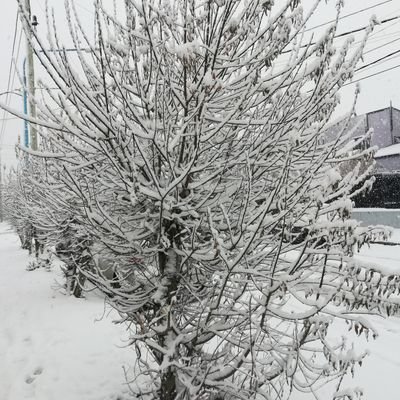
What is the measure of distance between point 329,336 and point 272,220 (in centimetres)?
494

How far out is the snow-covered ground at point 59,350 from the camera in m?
4.67

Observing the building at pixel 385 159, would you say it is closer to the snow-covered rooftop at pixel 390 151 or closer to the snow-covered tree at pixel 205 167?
the snow-covered rooftop at pixel 390 151

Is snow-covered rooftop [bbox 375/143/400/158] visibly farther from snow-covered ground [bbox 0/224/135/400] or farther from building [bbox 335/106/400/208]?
snow-covered ground [bbox 0/224/135/400]

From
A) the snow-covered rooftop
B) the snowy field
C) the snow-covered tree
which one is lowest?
the snowy field

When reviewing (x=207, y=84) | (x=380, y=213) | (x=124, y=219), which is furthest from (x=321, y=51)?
(x=380, y=213)

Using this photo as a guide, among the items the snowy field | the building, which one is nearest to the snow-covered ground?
the snowy field

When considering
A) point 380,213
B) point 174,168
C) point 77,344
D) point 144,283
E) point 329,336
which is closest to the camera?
point 174,168

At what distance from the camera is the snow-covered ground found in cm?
467

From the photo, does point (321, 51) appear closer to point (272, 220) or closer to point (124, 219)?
point (272, 220)

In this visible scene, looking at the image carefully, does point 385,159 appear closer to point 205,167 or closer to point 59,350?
point 59,350

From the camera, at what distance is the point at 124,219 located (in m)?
3.17

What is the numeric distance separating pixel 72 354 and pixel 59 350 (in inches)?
11.9

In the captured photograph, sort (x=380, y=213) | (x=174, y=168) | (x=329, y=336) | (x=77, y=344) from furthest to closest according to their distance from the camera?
(x=380, y=213)
(x=329, y=336)
(x=77, y=344)
(x=174, y=168)

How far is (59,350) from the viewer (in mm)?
5875
